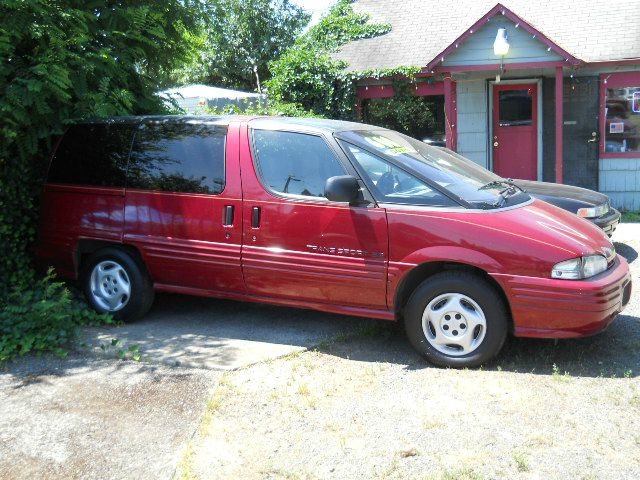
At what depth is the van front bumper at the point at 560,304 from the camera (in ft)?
15.8

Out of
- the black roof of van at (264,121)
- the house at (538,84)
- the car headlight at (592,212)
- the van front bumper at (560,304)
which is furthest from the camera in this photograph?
the house at (538,84)

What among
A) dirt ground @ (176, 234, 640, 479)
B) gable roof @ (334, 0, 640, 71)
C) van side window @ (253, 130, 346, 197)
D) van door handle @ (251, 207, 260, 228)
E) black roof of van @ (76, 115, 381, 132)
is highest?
gable roof @ (334, 0, 640, 71)

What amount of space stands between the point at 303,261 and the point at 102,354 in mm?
1712

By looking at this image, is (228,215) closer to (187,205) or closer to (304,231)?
(187,205)

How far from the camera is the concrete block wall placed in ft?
42.8

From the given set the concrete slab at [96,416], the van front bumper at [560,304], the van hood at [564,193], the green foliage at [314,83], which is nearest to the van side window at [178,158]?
the concrete slab at [96,416]

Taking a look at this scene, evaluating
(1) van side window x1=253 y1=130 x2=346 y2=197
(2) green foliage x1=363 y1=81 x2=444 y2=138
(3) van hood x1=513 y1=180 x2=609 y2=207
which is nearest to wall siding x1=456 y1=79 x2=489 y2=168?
(2) green foliage x1=363 y1=81 x2=444 y2=138

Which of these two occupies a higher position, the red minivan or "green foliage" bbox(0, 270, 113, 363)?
the red minivan

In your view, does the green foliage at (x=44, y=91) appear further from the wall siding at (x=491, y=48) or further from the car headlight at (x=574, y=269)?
the wall siding at (x=491, y=48)

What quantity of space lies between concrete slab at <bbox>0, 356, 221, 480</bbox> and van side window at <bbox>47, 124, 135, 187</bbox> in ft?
5.75

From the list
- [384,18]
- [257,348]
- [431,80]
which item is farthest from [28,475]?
[384,18]

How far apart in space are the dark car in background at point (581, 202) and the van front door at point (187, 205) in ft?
11.6

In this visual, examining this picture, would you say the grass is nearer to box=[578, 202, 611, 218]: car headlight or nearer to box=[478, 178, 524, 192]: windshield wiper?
box=[578, 202, 611, 218]: car headlight

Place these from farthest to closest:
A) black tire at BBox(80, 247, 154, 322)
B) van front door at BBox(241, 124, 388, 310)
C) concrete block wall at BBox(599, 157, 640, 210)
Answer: concrete block wall at BBox(599, 157, 640, 210), black tire at BBox(80, 247, 154, 322), van front door at BBox(241, 124, 388, 310)
